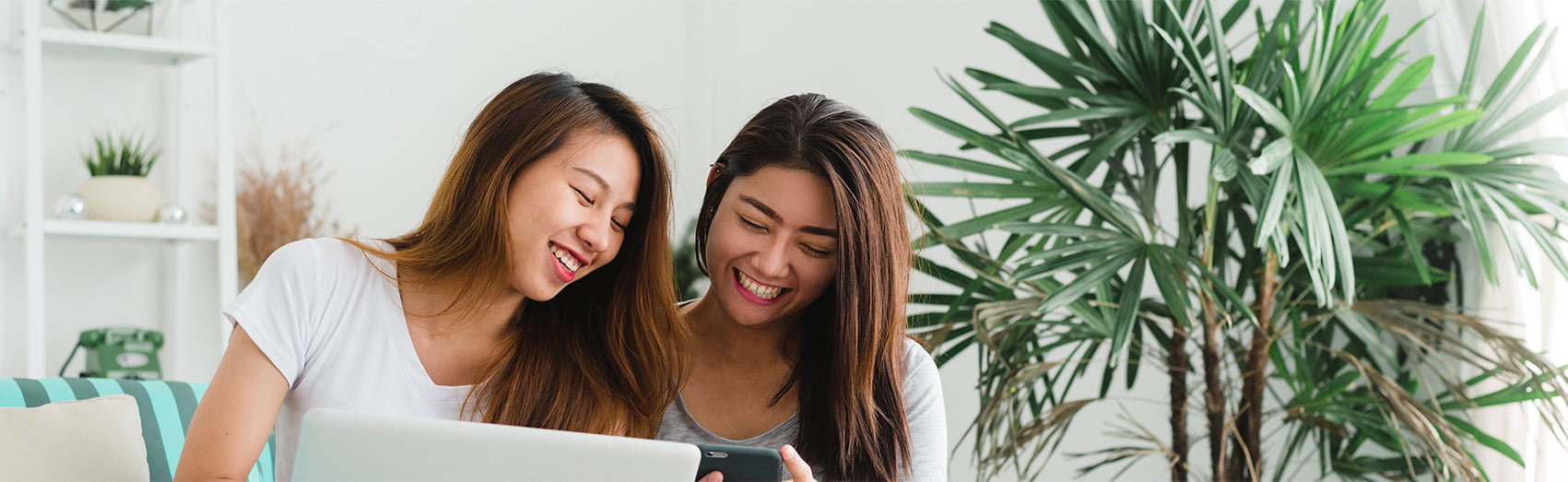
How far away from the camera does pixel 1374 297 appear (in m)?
2.57

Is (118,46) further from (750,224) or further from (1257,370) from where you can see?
(1257,370)

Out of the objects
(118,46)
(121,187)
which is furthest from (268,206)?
(118,46)

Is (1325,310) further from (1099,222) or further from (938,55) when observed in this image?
(938,55)

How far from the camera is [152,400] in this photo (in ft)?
A: 6.06

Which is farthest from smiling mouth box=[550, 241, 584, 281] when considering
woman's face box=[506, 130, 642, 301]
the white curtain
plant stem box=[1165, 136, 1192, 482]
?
the white curtain

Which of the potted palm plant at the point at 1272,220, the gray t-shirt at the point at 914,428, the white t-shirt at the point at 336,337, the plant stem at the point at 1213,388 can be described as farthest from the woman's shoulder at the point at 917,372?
the plant stem at the point at 1213,388

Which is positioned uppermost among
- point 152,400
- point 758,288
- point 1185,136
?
point 1185,136

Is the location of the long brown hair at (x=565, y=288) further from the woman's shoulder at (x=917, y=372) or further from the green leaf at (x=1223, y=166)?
the green leaf at (x=1223, y=166)

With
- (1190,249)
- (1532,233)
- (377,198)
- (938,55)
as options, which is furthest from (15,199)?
(1532,233)

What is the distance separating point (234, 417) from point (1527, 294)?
217 cm

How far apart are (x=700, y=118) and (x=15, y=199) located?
2274mm

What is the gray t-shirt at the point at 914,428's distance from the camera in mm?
1607

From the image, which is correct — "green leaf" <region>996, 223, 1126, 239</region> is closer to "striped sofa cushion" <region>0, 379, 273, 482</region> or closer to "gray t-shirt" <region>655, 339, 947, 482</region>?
"gray t-shirt" <region>655, 339, 947, 482</region>

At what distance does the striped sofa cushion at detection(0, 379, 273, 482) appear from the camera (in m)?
1.73
